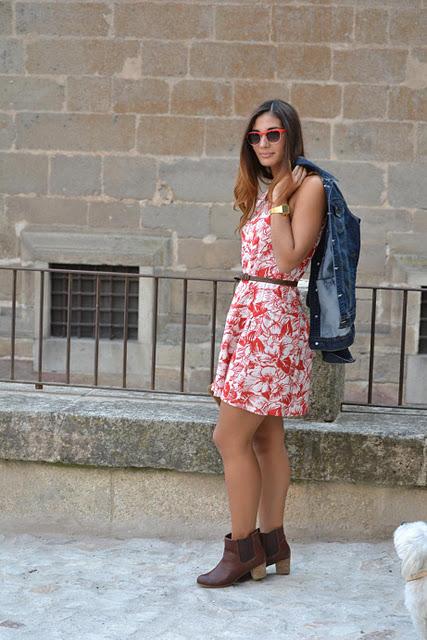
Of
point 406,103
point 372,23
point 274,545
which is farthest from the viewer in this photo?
point 406,103

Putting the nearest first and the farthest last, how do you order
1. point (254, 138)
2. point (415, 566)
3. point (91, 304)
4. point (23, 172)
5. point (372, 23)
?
point (415, 566) → point (254, 138) → point (372, 23) → point (23, 172) → point (91, 304)

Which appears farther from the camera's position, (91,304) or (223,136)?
(91,304)

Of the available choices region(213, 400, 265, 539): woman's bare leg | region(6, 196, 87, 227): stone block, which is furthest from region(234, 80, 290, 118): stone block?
region(213, 400, 265, 539): woman's bare leg

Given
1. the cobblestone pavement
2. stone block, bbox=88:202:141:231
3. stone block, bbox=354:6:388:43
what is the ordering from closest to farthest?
1. the cobblestone pavement
2. stone block, bbox=354:6:388:43
3. stone block, bbox=88:202:141:231

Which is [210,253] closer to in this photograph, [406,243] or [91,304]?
[91,304]

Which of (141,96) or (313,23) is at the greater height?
(313,23)

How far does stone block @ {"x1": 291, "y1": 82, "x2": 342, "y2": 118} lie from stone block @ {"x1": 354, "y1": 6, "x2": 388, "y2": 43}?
20.5 inches

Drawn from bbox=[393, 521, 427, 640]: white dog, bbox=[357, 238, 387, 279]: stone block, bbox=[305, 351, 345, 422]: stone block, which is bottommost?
bbox=[393, 521, 427, 640]: white dog

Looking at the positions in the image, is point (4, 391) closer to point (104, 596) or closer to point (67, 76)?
point (104, 596)

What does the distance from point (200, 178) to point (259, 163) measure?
4.88 meters

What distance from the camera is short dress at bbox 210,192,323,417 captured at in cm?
392

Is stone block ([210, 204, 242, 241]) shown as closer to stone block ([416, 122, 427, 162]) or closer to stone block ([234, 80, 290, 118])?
stone block ([234, 80, 290, 118])

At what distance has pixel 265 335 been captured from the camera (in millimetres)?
3920

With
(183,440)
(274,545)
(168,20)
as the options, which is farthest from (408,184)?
(274,545)
